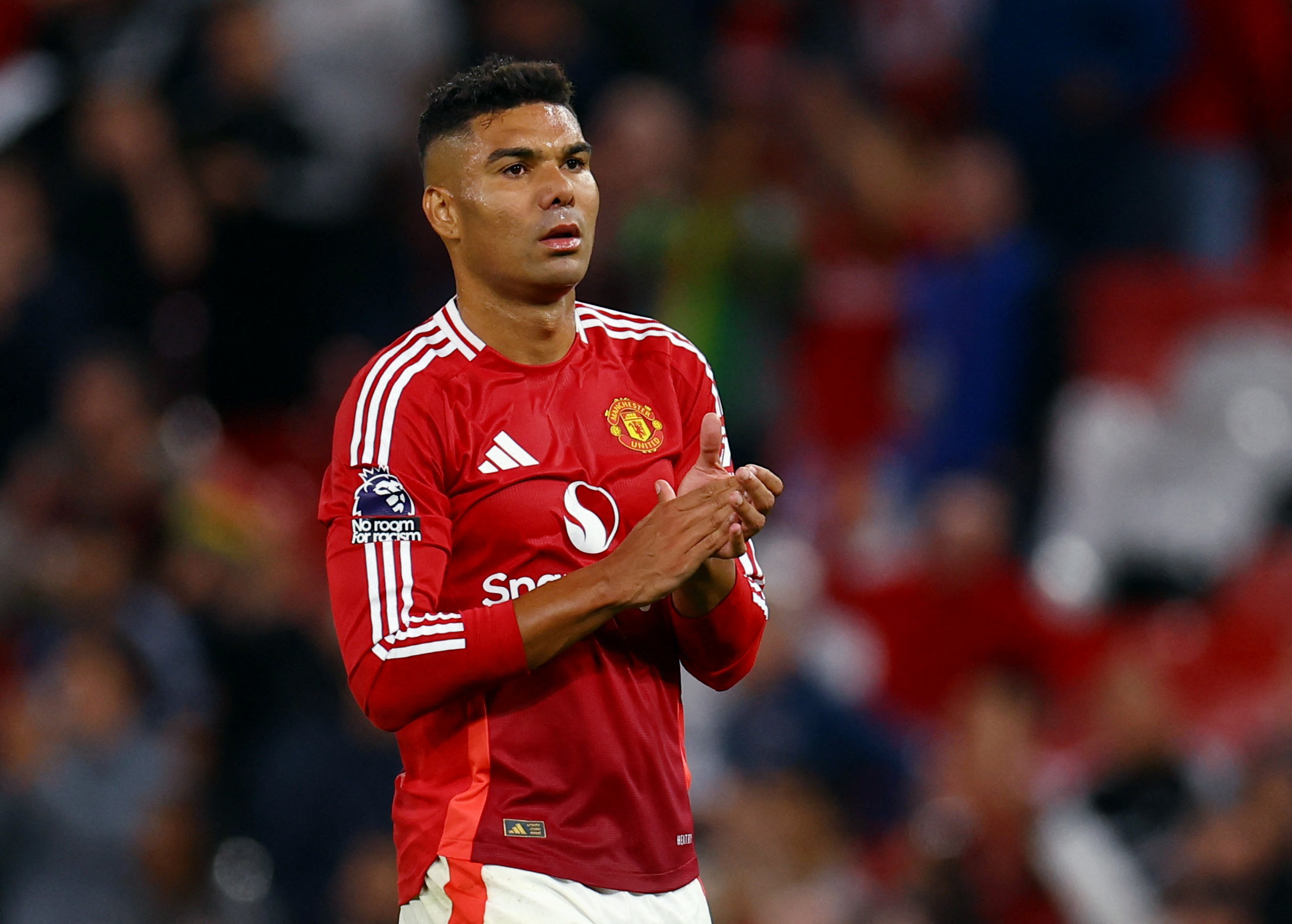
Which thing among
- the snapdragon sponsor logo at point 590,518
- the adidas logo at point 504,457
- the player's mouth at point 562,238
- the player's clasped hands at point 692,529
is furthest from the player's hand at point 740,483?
the player's mouth at point 562,238

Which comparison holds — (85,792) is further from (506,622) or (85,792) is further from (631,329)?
(506,622)

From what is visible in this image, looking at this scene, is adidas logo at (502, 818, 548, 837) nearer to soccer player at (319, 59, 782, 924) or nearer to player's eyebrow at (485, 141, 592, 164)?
soccer player at (319, 59, 782, 924)

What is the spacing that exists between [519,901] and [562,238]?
112cm

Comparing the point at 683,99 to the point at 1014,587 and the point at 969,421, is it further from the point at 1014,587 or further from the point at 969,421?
the point at 1014,587

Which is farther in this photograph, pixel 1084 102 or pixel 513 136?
pixel 1084 102

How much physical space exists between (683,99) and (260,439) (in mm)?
2533

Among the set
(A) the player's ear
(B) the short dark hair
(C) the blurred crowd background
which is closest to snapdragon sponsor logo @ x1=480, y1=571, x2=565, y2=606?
(A) the player's ear

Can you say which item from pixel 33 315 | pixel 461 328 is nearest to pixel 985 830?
pixel 461 328

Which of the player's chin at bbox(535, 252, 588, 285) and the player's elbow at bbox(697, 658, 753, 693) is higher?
the player's chin at bbox(535, 252, 588, 285)

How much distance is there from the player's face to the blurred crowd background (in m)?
3.73

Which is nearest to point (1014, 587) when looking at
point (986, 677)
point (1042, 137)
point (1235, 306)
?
point (986, 677)

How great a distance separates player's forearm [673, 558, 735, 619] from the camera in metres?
3.30

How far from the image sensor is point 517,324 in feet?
11.4

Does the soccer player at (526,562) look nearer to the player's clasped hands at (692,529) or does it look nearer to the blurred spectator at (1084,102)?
the player's clasped hands at (692,529)
